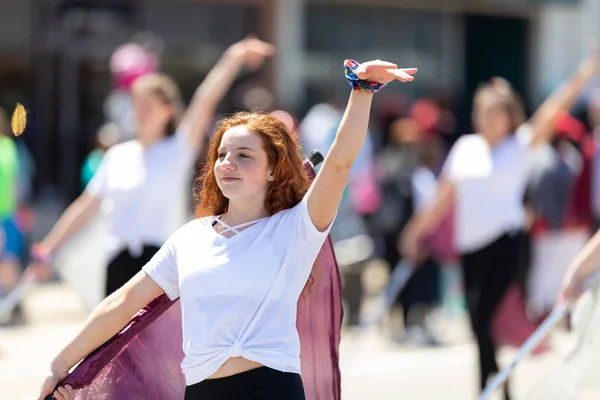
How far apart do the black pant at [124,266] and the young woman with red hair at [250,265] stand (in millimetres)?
2661

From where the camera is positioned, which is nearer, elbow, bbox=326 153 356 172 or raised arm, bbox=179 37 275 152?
elbow, bbox=326 153 356 172

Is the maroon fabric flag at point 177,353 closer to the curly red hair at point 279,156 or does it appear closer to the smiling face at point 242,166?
the curly red hair at point 279,156

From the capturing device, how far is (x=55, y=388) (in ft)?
12.7

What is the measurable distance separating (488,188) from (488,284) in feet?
1.88

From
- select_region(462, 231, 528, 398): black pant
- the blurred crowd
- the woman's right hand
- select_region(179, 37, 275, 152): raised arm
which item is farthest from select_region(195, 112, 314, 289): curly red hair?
the blurred crowd

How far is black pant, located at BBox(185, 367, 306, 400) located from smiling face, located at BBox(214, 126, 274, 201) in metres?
0.54

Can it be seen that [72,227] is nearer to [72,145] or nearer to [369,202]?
[369,202]

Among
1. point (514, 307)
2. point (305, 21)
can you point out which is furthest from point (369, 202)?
point (305, 21)

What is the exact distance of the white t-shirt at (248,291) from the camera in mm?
3596

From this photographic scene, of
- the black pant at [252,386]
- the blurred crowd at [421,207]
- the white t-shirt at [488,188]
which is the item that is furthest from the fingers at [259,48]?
the blurred crowd at [421,207]

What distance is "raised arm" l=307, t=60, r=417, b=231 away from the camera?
11.8 feet

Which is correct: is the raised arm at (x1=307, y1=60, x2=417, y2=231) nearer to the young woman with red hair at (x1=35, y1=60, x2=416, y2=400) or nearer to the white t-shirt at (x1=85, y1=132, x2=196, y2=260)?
the young woman with red hair at (x1=35, y1=60, x2=416, y2=400)

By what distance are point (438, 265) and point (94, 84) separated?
7.85 meters

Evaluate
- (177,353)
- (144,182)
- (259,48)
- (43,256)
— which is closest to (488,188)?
(144,182)
